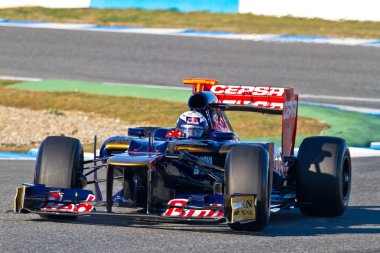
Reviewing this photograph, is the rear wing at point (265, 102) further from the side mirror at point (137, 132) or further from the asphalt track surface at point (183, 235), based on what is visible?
the asphalt track surface at point (183, 235)

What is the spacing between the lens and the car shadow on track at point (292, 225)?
9.21 metres

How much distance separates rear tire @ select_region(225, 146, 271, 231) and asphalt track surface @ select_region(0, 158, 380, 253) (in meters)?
0.13

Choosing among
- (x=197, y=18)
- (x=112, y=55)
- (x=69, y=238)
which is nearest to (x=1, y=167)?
(x=69, y=238)

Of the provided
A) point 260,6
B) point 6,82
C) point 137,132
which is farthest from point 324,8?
point 137,132

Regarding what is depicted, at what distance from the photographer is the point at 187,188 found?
9.77m

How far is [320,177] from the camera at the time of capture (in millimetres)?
10188

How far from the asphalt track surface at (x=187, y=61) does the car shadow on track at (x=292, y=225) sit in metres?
9.92

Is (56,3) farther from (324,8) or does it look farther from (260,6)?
(324,8)

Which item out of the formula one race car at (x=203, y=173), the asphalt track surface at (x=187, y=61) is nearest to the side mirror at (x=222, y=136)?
the formula one race car at (x=203, y=173)

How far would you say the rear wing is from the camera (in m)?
11.0

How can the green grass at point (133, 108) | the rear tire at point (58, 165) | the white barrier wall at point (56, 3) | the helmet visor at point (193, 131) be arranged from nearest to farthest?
the rear tire at point (58, 165), the helmet visor at point (193, 131), the green grass at point (133, 108), the white barrier wall at point (56, 3)

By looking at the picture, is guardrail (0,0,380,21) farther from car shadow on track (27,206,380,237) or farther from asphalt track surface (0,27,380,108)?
car shadow on track (27,206,380,237)

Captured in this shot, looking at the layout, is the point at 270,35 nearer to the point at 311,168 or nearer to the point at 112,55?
the point at 112,55

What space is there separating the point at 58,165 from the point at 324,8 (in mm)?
18762
